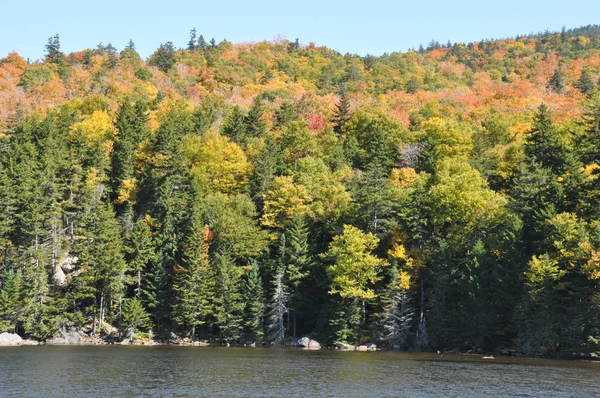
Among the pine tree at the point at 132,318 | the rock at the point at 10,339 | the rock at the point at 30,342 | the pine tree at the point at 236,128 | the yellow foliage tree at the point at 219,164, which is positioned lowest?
the rock at the point at 30,342

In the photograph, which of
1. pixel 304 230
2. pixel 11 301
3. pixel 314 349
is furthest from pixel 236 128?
pixel 11 301

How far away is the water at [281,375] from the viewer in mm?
42750

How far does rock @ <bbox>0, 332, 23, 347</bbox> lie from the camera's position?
78750mm

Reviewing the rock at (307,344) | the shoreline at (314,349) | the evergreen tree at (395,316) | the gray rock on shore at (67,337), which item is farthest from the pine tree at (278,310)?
the gray rock on shore at (67,337)

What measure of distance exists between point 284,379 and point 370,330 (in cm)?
3475

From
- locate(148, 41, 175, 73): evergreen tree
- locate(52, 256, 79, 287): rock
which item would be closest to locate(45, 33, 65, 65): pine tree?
locate(148, 41, 175, 73): evergreen tree

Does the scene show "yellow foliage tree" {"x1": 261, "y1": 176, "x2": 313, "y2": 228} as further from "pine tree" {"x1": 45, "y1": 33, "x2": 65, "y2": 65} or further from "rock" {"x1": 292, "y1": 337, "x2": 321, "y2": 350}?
"pine tree" {"x1": 45, "y1": 33, "x2": 65, "y2": 65}

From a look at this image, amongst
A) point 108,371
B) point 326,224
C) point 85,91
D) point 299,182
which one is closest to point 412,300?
point 326,224

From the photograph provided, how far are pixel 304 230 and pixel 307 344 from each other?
15.6 meters

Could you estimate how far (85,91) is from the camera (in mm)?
157250

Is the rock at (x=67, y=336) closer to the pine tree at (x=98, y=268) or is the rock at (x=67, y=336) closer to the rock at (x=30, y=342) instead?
the rock at (x=30, y=342)

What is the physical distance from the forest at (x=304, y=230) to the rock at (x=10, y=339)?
48.4 inches

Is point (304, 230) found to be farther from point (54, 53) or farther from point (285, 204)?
point (54, 53)

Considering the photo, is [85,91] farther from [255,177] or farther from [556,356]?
[556,356]
